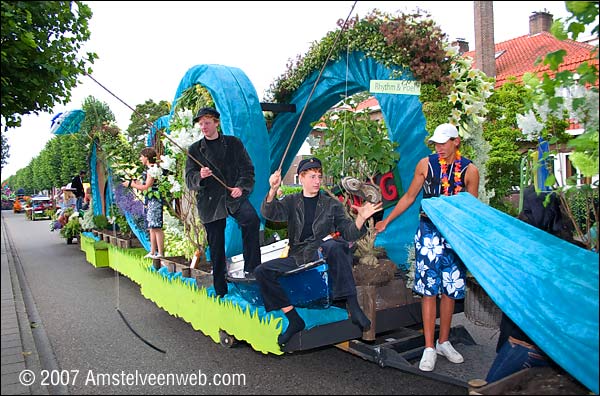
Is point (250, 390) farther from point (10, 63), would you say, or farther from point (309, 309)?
point (10, 63)

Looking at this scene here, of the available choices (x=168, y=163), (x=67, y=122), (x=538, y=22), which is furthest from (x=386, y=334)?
(x=538, y=22)

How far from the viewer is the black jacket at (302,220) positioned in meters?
4.07

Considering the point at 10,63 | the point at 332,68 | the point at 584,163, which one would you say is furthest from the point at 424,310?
the point at 10,63

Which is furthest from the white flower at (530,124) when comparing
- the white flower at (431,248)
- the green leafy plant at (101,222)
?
the green leafy plant at (101,222)

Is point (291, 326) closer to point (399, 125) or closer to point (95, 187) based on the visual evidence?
point (399, 125)

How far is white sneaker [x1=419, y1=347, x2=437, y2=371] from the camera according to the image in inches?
143

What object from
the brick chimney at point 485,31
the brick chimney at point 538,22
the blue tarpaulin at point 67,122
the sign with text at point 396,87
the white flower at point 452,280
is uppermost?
the brick chimney at point 538,22

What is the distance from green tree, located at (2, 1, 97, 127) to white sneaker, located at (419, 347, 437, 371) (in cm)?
379

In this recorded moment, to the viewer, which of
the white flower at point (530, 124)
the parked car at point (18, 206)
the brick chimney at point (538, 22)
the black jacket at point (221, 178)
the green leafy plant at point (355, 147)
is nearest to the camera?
the white flower at point (530, 124)

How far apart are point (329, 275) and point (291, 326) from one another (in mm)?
459

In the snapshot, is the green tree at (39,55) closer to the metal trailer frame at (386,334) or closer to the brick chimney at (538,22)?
the metal trailer frame at (386,334)

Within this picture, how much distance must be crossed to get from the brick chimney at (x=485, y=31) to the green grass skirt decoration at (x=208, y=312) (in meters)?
11.0

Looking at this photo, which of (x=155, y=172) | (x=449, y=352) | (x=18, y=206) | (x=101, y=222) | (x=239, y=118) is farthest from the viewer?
(x=18, y=206)

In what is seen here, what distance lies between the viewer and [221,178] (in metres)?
4.94
